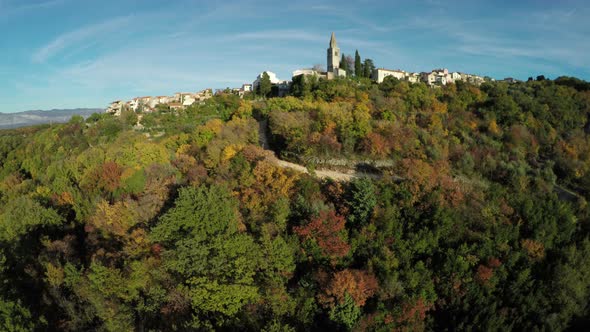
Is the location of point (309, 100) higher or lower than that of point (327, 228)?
higher

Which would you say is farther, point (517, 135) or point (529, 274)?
point (517, 135)

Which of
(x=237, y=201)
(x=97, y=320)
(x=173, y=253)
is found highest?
(x=237, y=201)

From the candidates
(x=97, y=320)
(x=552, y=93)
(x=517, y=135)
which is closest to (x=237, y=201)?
(x=97, y=320)

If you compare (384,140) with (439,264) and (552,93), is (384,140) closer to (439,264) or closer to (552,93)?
(439,264)

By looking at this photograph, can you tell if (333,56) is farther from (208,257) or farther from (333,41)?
(208,257)

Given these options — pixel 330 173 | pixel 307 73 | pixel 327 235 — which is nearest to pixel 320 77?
pixel 307 73

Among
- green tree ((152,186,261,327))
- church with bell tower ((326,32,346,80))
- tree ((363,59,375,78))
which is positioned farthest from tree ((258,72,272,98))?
green tree ((152,186,261,327))

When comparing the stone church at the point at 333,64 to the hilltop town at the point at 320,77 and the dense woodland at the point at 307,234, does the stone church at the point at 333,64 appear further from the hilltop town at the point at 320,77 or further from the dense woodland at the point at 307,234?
the dense woodland at the point at 307,234
